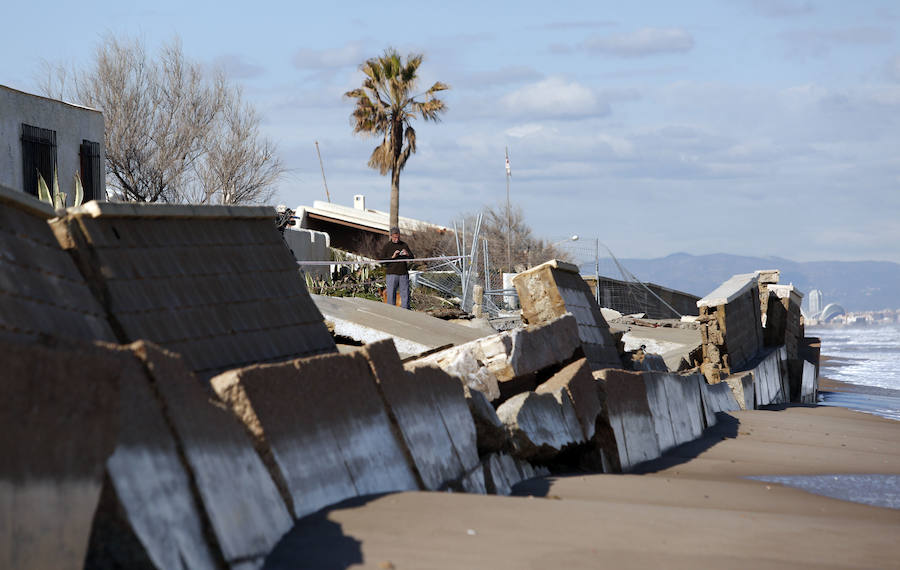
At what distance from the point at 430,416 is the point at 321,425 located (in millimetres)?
1106

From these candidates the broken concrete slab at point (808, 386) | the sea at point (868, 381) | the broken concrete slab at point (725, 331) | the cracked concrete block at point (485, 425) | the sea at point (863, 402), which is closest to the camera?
the cracked concrete block at point (485, 425)

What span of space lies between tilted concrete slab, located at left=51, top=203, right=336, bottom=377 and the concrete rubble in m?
0.01

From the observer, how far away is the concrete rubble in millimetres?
2715

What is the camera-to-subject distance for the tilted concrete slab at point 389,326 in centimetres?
1122

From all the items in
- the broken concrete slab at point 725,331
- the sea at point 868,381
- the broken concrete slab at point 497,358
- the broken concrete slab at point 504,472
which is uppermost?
the broken concrete slab at point 497,358

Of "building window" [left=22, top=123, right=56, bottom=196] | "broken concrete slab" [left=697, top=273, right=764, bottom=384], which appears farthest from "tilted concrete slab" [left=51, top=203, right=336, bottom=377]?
"building window" [left=22, top=123, right=56, bottom=196]

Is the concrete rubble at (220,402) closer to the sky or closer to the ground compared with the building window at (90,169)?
closer to the ground

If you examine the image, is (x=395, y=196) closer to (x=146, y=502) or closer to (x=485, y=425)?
(x=485, y=425)

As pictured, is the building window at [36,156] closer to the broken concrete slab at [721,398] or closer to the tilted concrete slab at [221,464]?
the broken concrete slab at [721,398]

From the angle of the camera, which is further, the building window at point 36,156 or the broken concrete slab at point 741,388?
the building window at point 36,156

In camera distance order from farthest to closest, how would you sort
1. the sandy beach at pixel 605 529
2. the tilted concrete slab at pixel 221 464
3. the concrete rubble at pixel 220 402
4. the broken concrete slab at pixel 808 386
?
the broken concrete slab at pixel 808 386 → the sandy beach at pixel 605 529 → the tilted concrete slab at pixel 221 464 → the concrete rubble at pixel 220 402

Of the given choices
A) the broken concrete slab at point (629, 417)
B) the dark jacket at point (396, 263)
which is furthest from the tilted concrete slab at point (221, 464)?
the dark jacket at point (396, 263)

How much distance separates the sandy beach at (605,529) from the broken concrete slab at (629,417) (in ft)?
1.75

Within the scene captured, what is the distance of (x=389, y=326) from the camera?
11.7 meters
